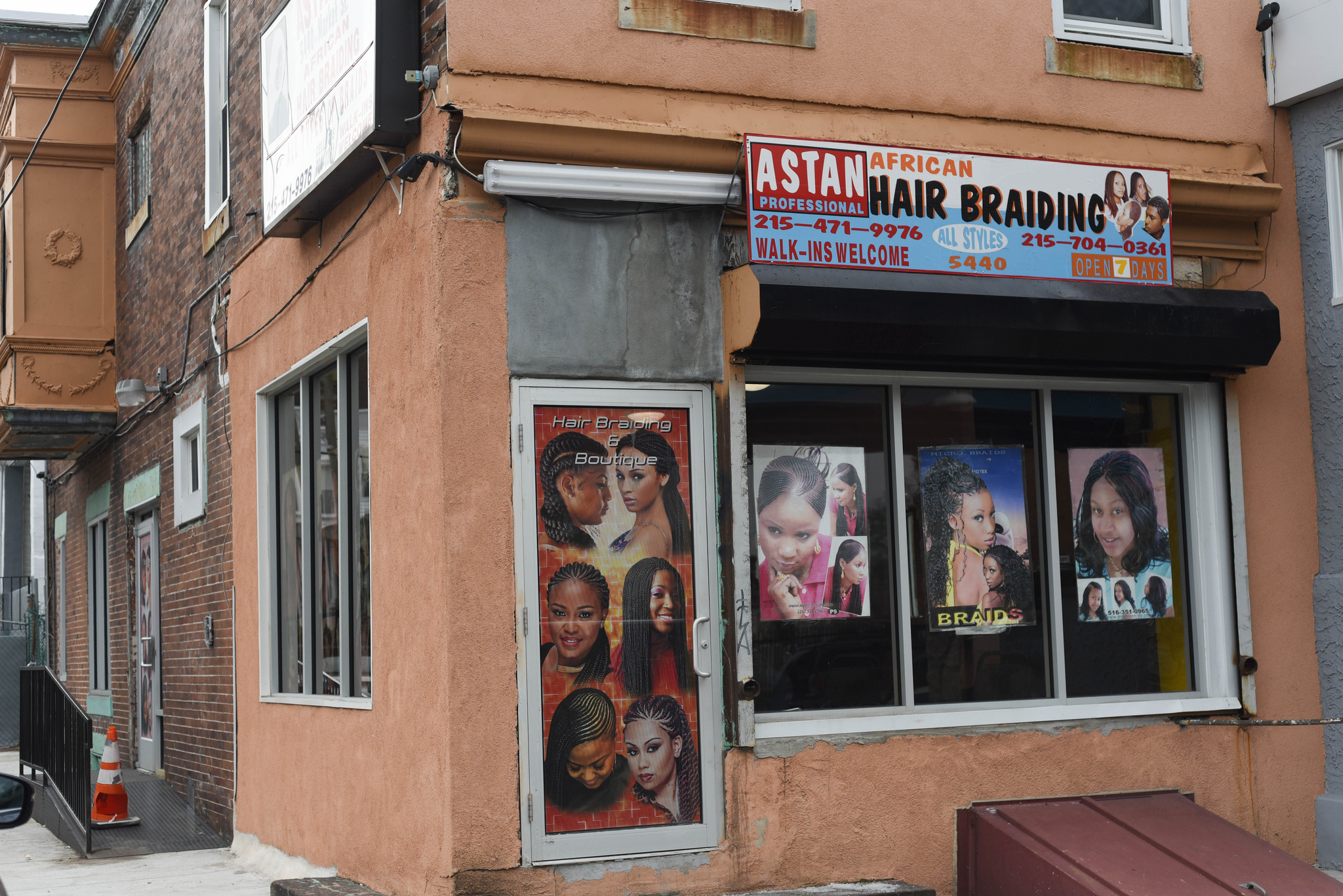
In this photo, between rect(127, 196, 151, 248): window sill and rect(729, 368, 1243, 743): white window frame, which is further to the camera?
rect(127, 196, 151, 248): window sill

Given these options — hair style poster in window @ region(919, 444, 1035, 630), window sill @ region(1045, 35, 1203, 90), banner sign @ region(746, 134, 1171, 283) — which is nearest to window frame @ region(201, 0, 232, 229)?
banner sign @ region(746, 134, 1171, 283)

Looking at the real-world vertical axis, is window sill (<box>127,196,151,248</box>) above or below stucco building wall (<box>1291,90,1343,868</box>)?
above

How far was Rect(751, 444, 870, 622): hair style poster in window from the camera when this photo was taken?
6996 mm

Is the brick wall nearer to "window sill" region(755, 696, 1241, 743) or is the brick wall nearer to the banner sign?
the banner sign

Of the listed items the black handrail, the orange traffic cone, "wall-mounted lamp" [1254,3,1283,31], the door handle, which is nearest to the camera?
the door handle

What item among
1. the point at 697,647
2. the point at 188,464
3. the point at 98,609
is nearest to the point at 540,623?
the point at 697,647

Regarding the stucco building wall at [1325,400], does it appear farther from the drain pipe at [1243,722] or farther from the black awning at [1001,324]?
the black awning at [1001,324]

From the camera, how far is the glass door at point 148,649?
471 inches

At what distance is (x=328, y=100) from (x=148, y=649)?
6.91m

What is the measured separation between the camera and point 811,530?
7090 mm

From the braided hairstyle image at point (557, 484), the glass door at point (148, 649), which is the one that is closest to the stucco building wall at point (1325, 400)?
the braided hairstyle image at point (557, 484)

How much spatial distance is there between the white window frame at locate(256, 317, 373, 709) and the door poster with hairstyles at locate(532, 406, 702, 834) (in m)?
1.33

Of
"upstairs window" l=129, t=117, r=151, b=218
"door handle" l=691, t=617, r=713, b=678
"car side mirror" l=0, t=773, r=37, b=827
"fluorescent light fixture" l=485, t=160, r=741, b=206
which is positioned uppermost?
"upstairs window" l=129, t=117, r=151, b=218

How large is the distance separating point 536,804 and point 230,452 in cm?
459
